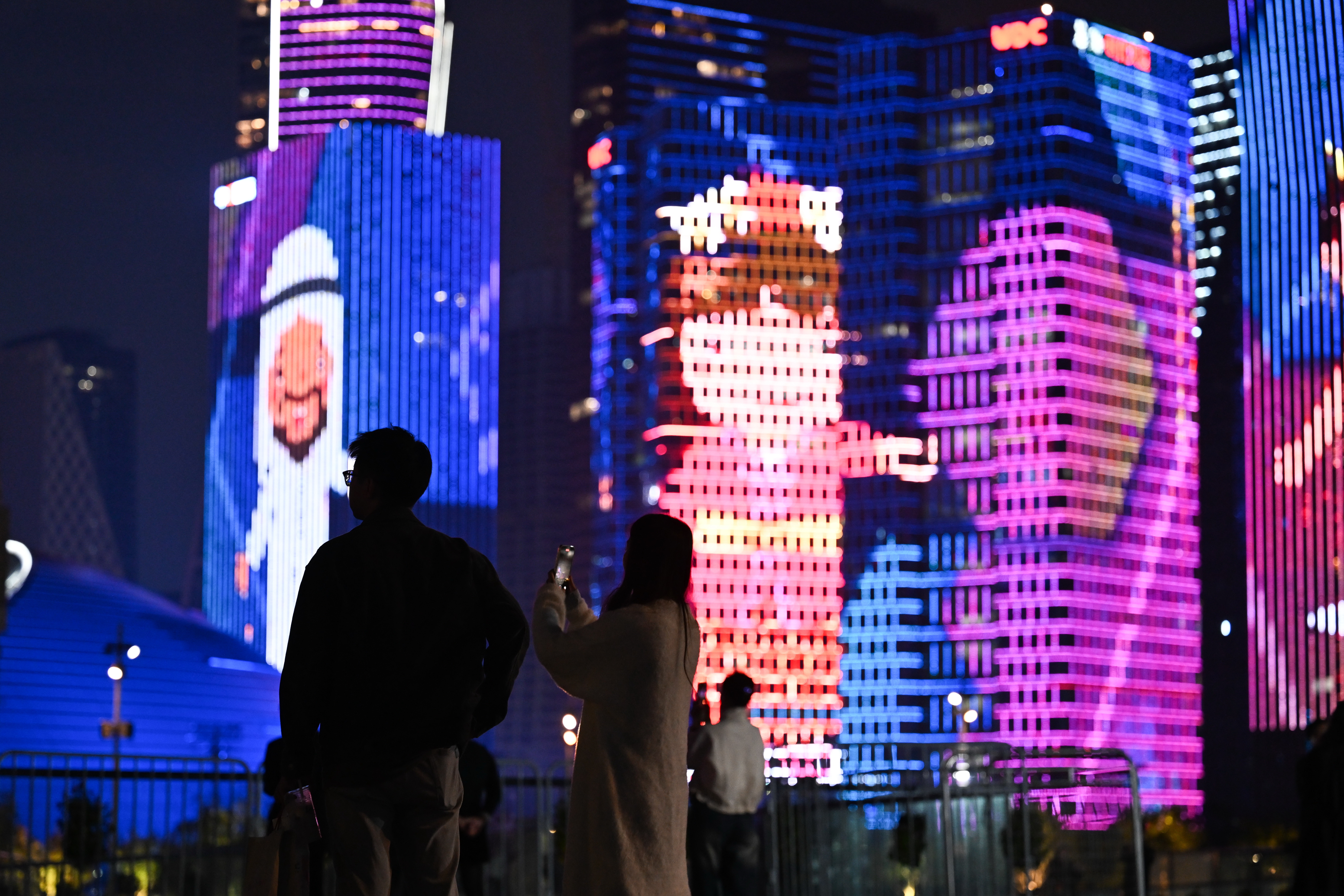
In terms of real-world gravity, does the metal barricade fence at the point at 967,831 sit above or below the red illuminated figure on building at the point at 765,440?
below

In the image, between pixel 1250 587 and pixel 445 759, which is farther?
pixel 1250 587

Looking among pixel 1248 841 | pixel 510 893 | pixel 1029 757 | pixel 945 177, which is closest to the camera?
pixel 1029 757

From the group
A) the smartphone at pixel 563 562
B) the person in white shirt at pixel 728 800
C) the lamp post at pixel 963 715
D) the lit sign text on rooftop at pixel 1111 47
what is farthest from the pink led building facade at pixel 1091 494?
the smartphone at pixel 563 562

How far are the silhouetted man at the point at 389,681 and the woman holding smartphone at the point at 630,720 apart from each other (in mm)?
567

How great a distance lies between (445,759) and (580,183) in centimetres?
18089

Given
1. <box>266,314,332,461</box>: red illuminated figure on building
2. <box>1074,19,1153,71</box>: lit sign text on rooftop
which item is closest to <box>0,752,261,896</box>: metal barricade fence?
<box>266,314,332,461</box>: red illuminated figure on building

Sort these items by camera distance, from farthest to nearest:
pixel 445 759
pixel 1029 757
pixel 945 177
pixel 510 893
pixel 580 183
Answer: pixel 580 183
pixel 945 177
pixel 510 893
pixel 1029 757
pixel 445 759

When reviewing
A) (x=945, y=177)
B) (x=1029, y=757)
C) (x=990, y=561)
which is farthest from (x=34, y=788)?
(x=945, y=177)

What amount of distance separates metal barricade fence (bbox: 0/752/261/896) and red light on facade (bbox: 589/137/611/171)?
160837 mm

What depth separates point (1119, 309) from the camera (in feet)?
504

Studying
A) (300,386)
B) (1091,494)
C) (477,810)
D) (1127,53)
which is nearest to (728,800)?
(477,810)

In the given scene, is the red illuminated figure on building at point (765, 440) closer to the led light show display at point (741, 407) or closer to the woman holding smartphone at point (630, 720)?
the led light show display at point (741, 407)

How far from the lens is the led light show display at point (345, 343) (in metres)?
164

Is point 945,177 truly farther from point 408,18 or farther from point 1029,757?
point 1029,757
